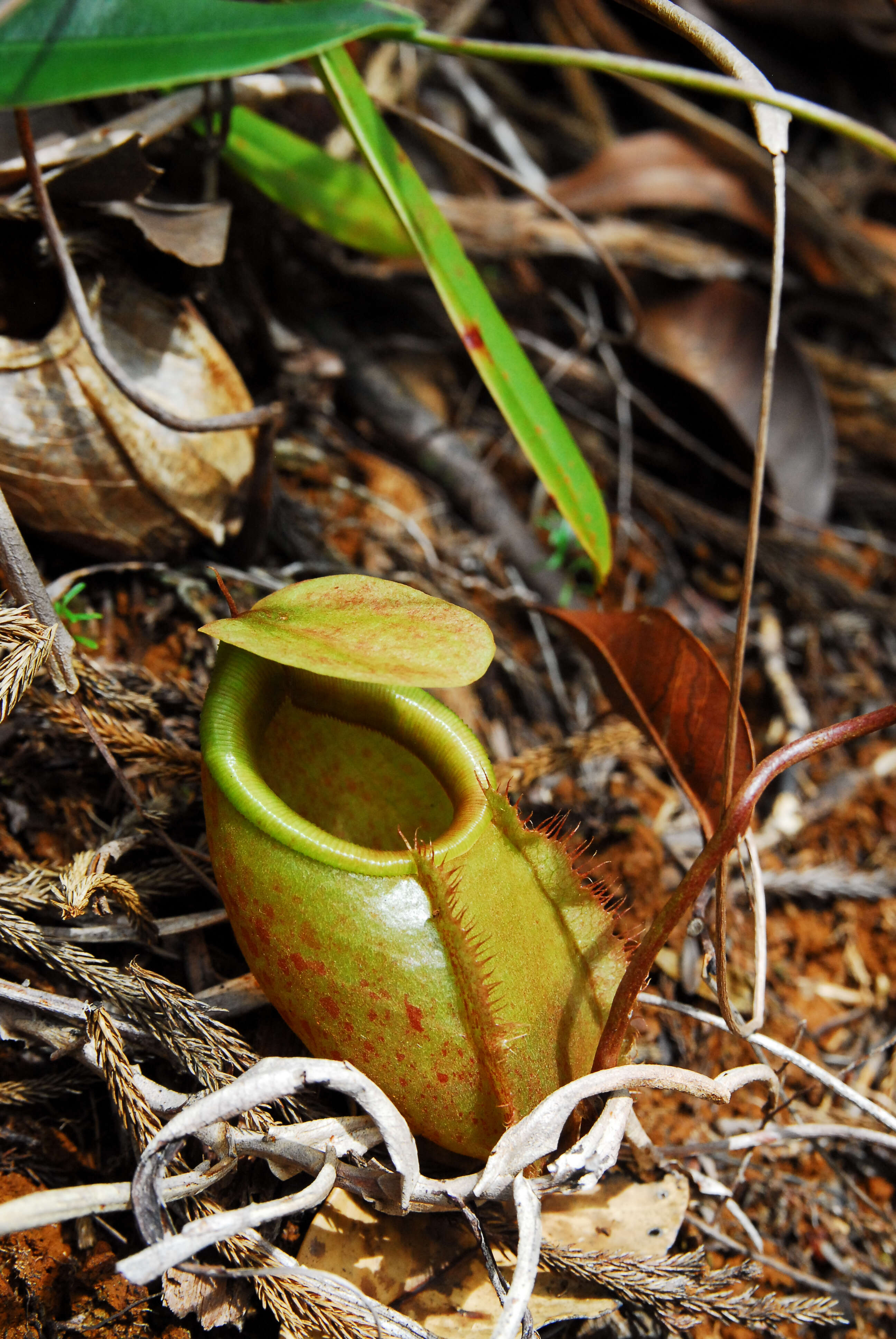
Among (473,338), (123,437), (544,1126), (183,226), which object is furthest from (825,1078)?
(183,226)

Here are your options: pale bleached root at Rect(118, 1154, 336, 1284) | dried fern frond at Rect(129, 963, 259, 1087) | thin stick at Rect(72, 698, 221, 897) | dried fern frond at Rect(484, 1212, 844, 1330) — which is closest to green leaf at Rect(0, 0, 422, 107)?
thin stick at Rect(72, 698, 221, 897)

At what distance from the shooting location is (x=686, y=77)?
103cm

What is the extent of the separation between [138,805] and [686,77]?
45.0 inches

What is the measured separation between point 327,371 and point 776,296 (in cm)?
112

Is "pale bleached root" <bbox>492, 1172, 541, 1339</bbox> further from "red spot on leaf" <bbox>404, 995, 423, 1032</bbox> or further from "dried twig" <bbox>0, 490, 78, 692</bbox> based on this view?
"dried twig" <bbox>0, 490, 78, 692</bbox>

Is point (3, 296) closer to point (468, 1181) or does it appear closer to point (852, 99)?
point (468, 1181)

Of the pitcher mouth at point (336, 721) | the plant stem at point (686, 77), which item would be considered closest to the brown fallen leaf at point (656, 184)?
the plant stem at point (686, 77)

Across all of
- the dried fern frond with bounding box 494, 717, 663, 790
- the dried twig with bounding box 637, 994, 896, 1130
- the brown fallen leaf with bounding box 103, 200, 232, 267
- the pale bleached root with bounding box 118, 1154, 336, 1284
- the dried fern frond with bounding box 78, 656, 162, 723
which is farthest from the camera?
the dried fern frond with bounding box 494, 717, 663, 790

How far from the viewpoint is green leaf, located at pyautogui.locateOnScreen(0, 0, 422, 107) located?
86 cm

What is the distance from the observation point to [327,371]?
1.90 metres

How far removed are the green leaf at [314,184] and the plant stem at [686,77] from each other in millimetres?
516

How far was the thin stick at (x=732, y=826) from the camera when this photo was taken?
943mm

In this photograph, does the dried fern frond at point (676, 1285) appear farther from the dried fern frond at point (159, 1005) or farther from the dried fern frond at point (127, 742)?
the dried fern frond at point (127, 742)

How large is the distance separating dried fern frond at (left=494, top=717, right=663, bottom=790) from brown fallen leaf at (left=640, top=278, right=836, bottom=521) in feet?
3.23
